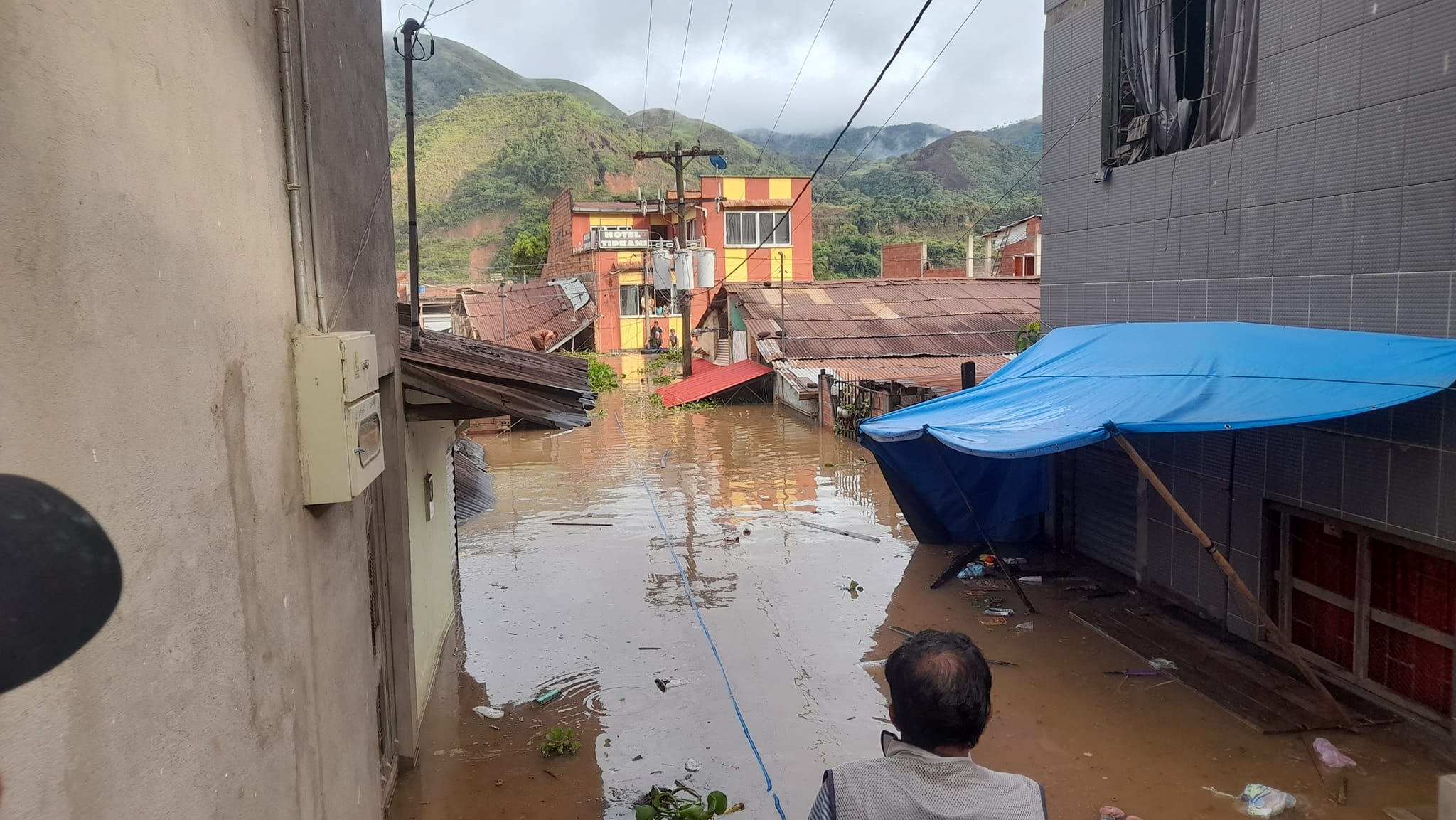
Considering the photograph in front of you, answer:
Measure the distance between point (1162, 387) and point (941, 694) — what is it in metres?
5.33

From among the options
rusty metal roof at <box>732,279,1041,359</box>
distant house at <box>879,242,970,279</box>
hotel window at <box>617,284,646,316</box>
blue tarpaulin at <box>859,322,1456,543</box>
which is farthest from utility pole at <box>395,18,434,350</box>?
hotel window at <box>617,284,646,316</box>

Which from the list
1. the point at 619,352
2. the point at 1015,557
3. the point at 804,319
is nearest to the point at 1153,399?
the point at 1015,557

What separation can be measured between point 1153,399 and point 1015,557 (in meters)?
4.40

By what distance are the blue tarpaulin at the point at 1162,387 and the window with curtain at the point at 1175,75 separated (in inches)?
70.6

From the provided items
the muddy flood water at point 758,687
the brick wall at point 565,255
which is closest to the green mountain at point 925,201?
the brick wall at point 565,255

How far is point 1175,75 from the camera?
878cm

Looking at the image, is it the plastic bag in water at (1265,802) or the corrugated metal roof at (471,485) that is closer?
the plastic bag in water at (1265,802)

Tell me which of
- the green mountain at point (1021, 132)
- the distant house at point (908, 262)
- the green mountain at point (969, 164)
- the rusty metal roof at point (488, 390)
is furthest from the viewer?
the green mountain at point (1021, 132)

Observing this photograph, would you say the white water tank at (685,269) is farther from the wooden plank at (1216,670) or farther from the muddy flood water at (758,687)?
the wooden plank at (1216,670)

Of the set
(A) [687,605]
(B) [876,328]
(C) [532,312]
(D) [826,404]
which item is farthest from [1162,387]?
(C) [532,312]

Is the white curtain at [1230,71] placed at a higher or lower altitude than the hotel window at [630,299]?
higher

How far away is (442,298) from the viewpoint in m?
39.4

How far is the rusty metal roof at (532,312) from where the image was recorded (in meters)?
33.1

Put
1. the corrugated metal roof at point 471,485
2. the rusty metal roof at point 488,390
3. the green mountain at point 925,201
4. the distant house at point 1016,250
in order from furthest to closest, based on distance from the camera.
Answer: the green mountain at point 925,201 < the distant house at point 1016,250 < the corrugated metal roof at point 471,485 < the rusty metal roof at point 488,390
